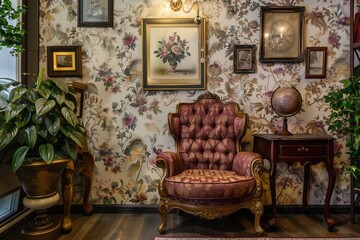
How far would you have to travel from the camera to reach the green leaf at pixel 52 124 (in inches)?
65.9

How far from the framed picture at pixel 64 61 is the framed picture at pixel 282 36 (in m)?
1.84

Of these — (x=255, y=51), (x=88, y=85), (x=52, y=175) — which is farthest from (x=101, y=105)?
(x=255, y=51)

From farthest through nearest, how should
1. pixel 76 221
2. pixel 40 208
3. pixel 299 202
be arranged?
pixel 299 202 → pixel 76 221 → pixel 40 208

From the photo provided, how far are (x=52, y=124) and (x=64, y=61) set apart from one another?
3.23 ft

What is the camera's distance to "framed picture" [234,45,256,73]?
2.42m

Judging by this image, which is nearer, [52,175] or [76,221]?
[52,175]

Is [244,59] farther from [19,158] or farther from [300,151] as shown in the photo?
[19,158]

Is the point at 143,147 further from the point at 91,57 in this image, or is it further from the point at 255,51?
the point at 255,51

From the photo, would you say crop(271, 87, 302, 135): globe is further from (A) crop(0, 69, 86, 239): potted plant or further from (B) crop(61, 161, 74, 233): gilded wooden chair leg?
(B) crop(61, 161, 74, 233): gilded wooden chair leg

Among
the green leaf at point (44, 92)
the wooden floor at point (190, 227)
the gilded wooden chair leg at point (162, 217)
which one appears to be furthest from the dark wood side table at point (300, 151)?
the green leaf at point (44, 92)

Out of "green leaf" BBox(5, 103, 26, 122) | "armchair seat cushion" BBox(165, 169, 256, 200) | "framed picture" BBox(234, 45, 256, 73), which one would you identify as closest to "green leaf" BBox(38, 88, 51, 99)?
"green leaf" BBox(5, 103, 26, 122)

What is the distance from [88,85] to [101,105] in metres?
0.24

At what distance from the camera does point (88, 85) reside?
2441 millimetres

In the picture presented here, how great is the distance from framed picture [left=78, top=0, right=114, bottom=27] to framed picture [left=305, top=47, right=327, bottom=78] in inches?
79.1
